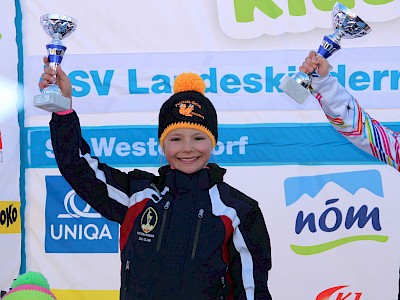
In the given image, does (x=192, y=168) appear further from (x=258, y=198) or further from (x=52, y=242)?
(x=52, y=242)

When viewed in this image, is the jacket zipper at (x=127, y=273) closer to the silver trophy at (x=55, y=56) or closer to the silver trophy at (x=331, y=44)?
the silver trophy at (x=55, y=56)

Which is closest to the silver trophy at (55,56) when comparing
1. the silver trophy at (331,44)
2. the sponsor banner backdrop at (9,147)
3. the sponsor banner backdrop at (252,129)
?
the silver trophy at (331,44)

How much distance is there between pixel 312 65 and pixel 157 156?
1316mm

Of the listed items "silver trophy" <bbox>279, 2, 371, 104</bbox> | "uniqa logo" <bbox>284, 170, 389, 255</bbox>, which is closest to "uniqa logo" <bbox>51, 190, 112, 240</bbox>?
"uniqa logo" <bbox>284, 170, 389, 255</bbox>

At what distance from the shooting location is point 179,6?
9.98 feet

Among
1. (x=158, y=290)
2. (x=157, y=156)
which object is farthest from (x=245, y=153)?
(x=158, y=290)

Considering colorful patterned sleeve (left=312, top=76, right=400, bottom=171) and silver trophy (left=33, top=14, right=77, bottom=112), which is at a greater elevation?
silver trophy (left=33, top=14, right=77, bottom=112)

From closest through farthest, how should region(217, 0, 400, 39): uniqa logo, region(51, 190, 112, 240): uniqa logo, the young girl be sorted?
the young girl, region(217, 0, 400, 39): uniqa logo, region(51, 190, 112, 240): uniqa logo

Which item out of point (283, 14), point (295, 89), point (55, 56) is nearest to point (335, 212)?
point (283, 14)

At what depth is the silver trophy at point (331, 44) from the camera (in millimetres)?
1907

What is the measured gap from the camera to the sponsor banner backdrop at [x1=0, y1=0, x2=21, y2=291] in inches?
123

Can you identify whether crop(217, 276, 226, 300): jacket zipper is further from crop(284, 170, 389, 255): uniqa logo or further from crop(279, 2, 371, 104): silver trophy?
crop(284, 170, 389, 255): uniqa logo

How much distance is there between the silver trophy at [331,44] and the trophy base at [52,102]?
690 millimetres

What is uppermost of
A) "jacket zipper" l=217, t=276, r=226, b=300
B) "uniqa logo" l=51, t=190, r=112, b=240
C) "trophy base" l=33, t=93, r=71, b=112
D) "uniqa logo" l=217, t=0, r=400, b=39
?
"uniqa logo" l=217, t=0, r=400, b=39
